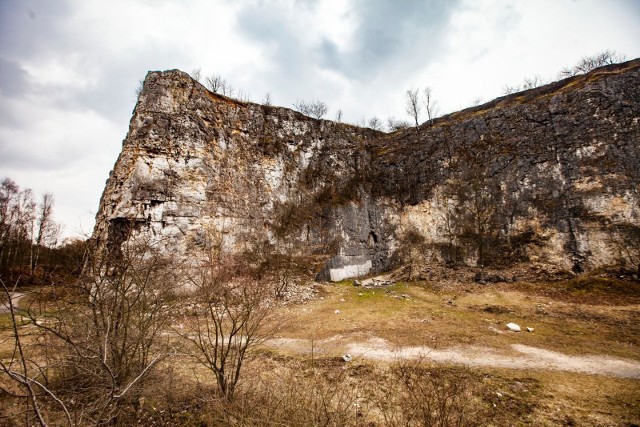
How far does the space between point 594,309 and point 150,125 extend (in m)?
27.5

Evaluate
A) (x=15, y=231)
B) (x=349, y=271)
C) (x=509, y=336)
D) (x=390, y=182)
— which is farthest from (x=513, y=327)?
(x=15, y=231)

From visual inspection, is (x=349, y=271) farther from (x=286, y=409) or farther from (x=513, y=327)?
(x=286, y=409)

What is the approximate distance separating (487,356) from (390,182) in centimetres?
2079

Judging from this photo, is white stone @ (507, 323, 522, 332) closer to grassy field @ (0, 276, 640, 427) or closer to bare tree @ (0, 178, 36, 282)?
grassy field @ (0, 276, 640, 427)

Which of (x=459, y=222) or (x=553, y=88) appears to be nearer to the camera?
(x=459, y=222)

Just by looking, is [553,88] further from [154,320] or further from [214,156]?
[154,320]

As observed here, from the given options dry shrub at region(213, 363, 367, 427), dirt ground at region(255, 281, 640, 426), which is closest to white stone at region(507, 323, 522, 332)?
dirt ground at region(255, 281, 640, 426)

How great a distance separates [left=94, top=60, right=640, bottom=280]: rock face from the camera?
18.9m

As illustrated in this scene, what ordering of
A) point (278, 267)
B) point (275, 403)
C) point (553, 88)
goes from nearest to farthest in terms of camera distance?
point (275, 403)
point (278, 267)
point (553, 88)

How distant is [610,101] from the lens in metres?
21.2

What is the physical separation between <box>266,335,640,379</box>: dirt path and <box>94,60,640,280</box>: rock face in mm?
11867

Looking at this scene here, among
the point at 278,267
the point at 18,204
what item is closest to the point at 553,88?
the point at 278,267

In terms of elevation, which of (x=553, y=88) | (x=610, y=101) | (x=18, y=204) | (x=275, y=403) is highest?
(x=553, y=88)

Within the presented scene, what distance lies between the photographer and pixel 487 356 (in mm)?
9438
